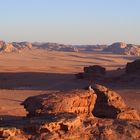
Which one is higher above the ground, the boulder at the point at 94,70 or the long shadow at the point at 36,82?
the boulder at the point at 94,70

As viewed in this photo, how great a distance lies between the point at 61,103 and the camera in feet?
40.2

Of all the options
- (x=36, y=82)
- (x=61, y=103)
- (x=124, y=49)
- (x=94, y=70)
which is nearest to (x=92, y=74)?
(x=94, y=70)

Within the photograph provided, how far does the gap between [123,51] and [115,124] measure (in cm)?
10574

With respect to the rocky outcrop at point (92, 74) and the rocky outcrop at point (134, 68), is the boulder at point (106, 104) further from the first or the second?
the rocky outcrop at point (134, 68)

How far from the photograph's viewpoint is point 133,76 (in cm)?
3098

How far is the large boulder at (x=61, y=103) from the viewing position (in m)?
11.6

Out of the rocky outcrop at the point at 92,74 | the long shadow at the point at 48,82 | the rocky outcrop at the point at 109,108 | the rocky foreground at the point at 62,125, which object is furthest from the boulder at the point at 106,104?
the rocky outcrop at the point at 92,74

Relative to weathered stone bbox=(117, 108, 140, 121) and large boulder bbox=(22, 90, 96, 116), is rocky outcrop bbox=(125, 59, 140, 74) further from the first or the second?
large boulder bbox=(22, 90, 96, 116)

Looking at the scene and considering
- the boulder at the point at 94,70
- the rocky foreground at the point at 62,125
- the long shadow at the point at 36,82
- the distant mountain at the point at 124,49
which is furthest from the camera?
the distant mountain at the point at 124,49

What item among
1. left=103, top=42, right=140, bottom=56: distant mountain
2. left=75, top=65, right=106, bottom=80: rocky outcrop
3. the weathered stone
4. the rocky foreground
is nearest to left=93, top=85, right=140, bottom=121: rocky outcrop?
the weathered stone

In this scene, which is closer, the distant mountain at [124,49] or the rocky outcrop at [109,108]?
the rocky outcrop at [109,108]

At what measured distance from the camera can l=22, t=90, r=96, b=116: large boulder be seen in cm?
1165

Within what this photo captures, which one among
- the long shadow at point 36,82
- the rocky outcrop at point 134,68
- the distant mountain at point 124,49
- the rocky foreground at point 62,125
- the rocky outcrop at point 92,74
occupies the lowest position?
the distant mountain at point 124,49

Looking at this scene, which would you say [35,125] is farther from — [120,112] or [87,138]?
[120,112]
